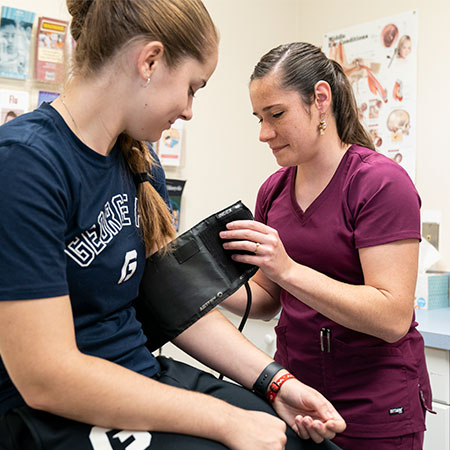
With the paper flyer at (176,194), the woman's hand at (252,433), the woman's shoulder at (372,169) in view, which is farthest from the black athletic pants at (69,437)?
the paper flyer at (176,194)

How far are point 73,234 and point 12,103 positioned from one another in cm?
128

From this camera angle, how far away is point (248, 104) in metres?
2.69

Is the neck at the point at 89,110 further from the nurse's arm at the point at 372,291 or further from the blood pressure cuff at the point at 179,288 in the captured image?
the nurse's arm at the point at 372,291

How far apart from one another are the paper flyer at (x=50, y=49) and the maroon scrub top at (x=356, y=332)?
1094 mm

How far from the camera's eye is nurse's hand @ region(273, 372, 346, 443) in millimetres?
963

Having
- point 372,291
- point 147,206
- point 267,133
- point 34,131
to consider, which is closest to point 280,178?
point 267,133

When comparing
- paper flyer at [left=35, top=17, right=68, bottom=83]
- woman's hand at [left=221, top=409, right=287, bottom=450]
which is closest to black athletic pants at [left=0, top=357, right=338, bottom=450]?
woman's hand at [left=221, top=409, right=287, bottom=450]

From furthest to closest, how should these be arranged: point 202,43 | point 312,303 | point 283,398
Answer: point 312,303, point 283,398, point 202,43

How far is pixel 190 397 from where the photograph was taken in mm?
828

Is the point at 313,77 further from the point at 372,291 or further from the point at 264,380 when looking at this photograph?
the point at 264,380

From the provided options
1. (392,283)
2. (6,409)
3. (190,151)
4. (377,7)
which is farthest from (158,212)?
(377,7)

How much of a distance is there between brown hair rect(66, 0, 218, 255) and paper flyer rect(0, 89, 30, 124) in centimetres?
106

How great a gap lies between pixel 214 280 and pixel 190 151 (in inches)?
58.6

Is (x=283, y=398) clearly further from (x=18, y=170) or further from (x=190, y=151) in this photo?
(x=190, y=151)
